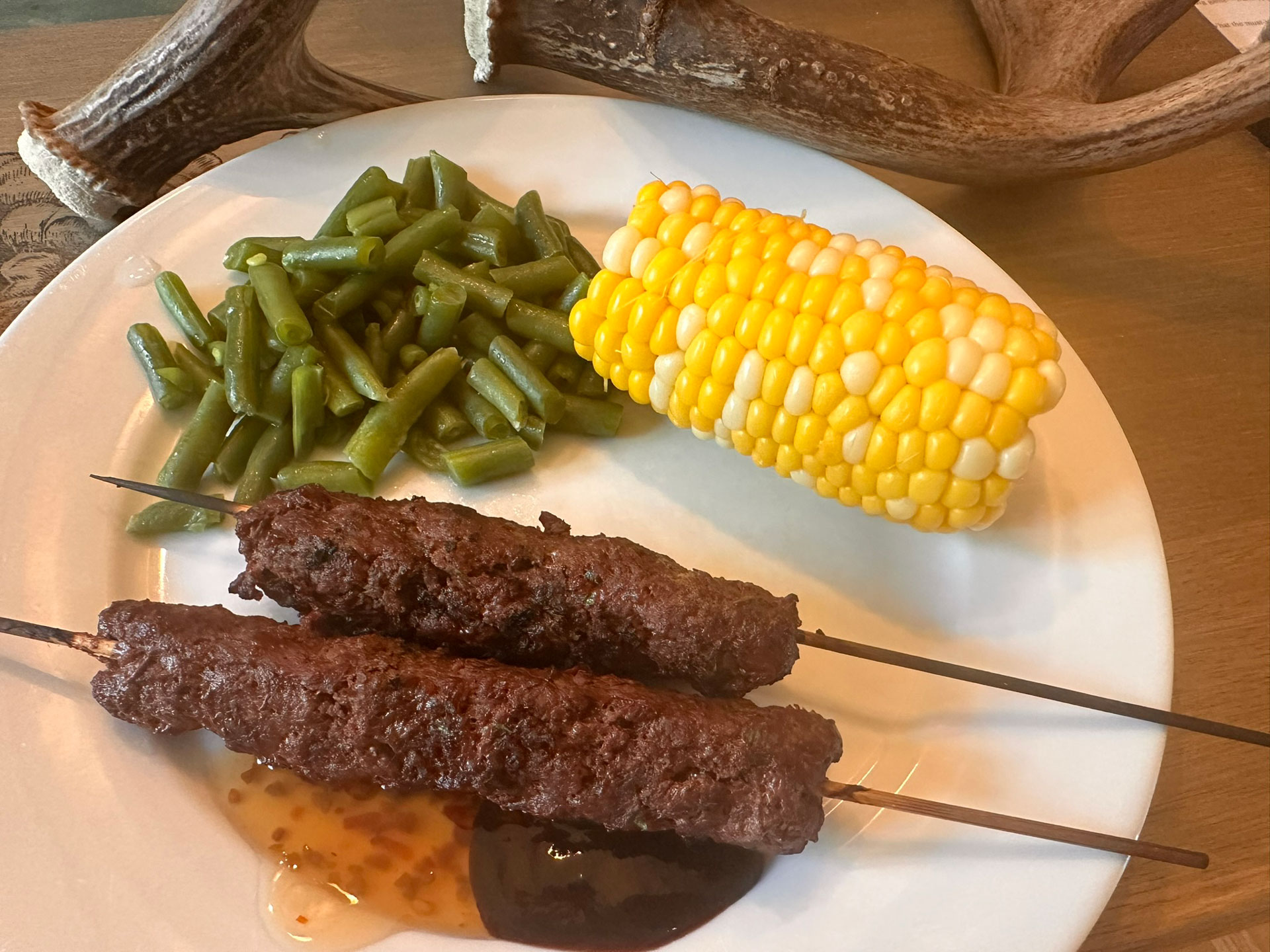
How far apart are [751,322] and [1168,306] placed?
244 cm

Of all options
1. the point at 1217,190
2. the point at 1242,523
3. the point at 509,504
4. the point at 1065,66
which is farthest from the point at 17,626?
the point at 1217,190

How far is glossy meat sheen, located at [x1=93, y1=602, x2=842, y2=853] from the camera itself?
83.7 inches

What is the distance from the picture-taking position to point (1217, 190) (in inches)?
162

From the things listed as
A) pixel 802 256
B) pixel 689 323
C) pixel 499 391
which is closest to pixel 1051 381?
pixel 802 256

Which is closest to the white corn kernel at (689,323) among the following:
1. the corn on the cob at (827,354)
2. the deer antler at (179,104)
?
the corn on the cob at (827,354)

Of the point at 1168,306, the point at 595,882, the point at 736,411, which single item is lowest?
the point at 595,882

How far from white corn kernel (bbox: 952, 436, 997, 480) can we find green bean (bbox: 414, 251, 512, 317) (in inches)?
63.1

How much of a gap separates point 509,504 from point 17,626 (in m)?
1.42

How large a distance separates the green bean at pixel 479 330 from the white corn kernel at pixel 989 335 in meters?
1.58

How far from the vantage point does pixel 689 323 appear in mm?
2480

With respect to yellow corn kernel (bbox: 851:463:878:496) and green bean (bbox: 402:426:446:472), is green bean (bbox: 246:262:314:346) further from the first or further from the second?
yellow corn kernel (bbox: 851:463:878:496)

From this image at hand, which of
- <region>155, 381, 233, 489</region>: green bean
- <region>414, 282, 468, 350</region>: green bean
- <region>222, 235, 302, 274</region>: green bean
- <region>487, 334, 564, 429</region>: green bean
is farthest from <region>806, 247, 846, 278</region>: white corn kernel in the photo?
<region>155, 381, 233, 489</region>: green bean

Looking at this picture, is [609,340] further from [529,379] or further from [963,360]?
[963,360]

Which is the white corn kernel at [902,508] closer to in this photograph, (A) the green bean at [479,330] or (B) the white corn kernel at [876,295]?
(B) the white corn kernel at [876,295]
